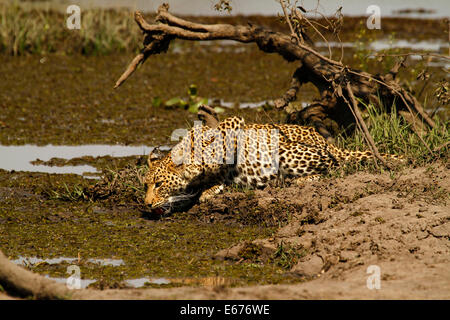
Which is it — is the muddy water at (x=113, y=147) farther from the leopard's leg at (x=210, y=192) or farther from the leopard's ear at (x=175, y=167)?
the leopard's ear at (x=175, y=167)

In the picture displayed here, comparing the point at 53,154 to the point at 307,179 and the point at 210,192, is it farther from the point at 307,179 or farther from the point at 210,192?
the point at 307,179

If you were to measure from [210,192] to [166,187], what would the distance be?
0.56 metres

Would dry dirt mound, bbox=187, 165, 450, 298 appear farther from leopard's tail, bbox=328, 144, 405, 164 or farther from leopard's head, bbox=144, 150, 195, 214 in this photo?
leopard's tail, bbox=328, 144, 405, 164

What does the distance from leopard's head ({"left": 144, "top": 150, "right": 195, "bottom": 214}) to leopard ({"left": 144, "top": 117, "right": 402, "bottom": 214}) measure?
1cm

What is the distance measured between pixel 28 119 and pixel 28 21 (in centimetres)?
667

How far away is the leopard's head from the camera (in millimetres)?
8180

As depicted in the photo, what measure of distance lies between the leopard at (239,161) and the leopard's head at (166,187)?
0.4 inches

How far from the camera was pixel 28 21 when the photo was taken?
61.4ft

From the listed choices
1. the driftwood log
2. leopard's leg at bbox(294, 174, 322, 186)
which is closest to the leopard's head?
leopard's leg at bbox(294, 174, 322, 186)

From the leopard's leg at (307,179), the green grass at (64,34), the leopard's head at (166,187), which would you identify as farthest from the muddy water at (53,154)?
the green grass at (64,34)

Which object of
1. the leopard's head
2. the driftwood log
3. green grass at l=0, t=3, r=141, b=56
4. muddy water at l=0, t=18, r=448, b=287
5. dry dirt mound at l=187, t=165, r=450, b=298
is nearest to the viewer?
dry dirt mound at l=187, t=165, r=450, b=298

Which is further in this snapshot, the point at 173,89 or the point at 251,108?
the point at 173,89
